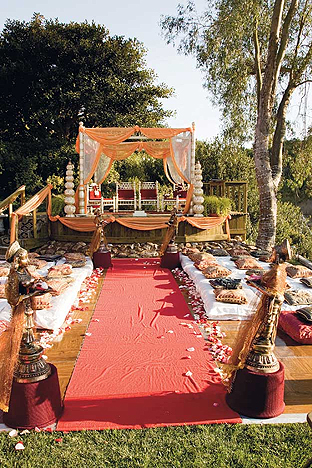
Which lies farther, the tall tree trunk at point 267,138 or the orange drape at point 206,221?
the tall tree trunk at point 267,138

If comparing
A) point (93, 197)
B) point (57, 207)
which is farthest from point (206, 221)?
point (57, 207)

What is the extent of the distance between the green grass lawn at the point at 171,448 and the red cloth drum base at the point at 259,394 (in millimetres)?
117

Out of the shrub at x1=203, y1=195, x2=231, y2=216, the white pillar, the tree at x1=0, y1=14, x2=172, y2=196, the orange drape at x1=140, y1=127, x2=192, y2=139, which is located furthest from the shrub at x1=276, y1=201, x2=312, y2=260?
the tree at x1=0, y1=14, x2=172, y2=196

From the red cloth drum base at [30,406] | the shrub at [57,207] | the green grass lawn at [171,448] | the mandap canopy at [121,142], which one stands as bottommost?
the green grass lawn at [171,448]

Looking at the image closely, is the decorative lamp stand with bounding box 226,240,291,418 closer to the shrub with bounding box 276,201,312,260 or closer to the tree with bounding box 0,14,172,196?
the shrub with bounding box 276,201,312,260

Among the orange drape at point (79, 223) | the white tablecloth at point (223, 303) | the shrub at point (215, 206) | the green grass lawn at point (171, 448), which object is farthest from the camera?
the shrub at point (215, 206)

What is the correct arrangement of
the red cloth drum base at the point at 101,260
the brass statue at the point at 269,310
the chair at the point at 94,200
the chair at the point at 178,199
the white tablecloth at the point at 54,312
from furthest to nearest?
the chair at the point at 178,199
the chair at the point at 94,200
the red cloth drum base at the point at 101,260
the white tablecloth at the point at 54,312
the brass statue at the point at 269,310

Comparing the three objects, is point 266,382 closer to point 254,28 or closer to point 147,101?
point 254,28

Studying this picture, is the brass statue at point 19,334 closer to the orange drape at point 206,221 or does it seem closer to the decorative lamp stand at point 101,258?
the decorative lamp stand at point 101,258

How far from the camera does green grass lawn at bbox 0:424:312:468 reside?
2379 mm

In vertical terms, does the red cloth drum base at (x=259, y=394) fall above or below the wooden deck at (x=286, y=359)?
above

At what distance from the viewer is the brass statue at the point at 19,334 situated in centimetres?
261

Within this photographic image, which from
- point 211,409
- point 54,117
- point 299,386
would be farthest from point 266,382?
point 54,117

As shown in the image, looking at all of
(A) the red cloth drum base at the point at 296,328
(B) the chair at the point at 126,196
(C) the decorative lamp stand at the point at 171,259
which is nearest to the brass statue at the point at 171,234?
(C) the decorative lamp stand at the point at 171,259
